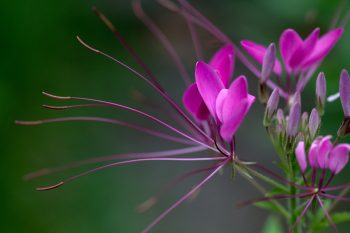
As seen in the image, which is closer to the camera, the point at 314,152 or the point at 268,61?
the point at 314,152

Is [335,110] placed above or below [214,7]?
below

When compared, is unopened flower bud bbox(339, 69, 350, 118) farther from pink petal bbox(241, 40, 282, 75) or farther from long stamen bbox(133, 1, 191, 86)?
long stamen bbox(133, 1, 191, 86)

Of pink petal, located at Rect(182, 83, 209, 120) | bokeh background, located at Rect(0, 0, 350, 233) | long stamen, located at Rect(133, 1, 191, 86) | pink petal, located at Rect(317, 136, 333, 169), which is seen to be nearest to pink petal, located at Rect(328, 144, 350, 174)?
pink petal, located at Rect(317, 136, 333, 169)

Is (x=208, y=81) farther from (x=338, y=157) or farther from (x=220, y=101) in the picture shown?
(x=338, y=157)

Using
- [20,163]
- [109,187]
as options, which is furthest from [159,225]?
[20,163]

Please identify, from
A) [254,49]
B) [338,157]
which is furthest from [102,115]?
[338,157]

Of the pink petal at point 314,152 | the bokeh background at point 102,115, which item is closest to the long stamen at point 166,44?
the bokeh background at point 102,115

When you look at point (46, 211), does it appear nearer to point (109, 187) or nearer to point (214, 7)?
point (109, 187)
